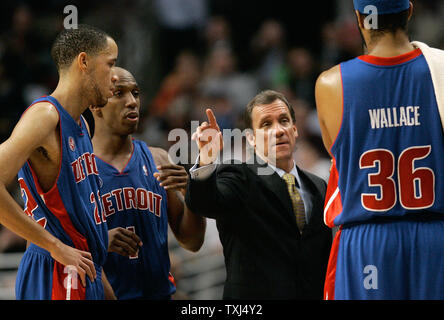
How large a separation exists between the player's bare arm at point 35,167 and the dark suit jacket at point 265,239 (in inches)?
29.1

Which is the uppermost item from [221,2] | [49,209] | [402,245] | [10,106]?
[221,2]

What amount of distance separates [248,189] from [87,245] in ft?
3.33

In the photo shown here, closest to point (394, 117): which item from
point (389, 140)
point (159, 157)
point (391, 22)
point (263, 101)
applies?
point (389, 140)

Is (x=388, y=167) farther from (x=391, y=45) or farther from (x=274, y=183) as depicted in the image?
(x=274, y=183)

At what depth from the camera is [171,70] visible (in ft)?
32.1

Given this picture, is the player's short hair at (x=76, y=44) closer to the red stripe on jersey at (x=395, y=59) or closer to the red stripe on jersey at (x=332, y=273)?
the red stripe on jersey at (x=395, y=59)

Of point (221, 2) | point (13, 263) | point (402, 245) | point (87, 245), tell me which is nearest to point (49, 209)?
point (87, 245)

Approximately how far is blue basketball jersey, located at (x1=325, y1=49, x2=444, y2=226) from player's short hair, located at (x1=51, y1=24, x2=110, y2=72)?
57.7 inches

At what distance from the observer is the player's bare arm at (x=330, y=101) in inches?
116

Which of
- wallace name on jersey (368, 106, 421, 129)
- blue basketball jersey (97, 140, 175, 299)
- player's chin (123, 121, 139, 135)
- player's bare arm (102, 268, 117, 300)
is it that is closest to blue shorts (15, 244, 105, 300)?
player's bare arm (102, 268, 117, 300)

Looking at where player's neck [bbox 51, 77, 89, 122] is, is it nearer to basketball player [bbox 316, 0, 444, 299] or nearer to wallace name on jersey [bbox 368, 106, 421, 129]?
basketball player [bbox 316, 0, 444, 299]

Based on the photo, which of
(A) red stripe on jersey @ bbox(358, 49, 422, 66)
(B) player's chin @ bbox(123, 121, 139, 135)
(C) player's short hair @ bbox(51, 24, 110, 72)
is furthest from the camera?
(B) player's chin @ bbox(123, 121, 139, 135)

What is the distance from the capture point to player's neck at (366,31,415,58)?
9.72 feet

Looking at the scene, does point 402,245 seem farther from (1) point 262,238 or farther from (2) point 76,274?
(2) point 76,274
